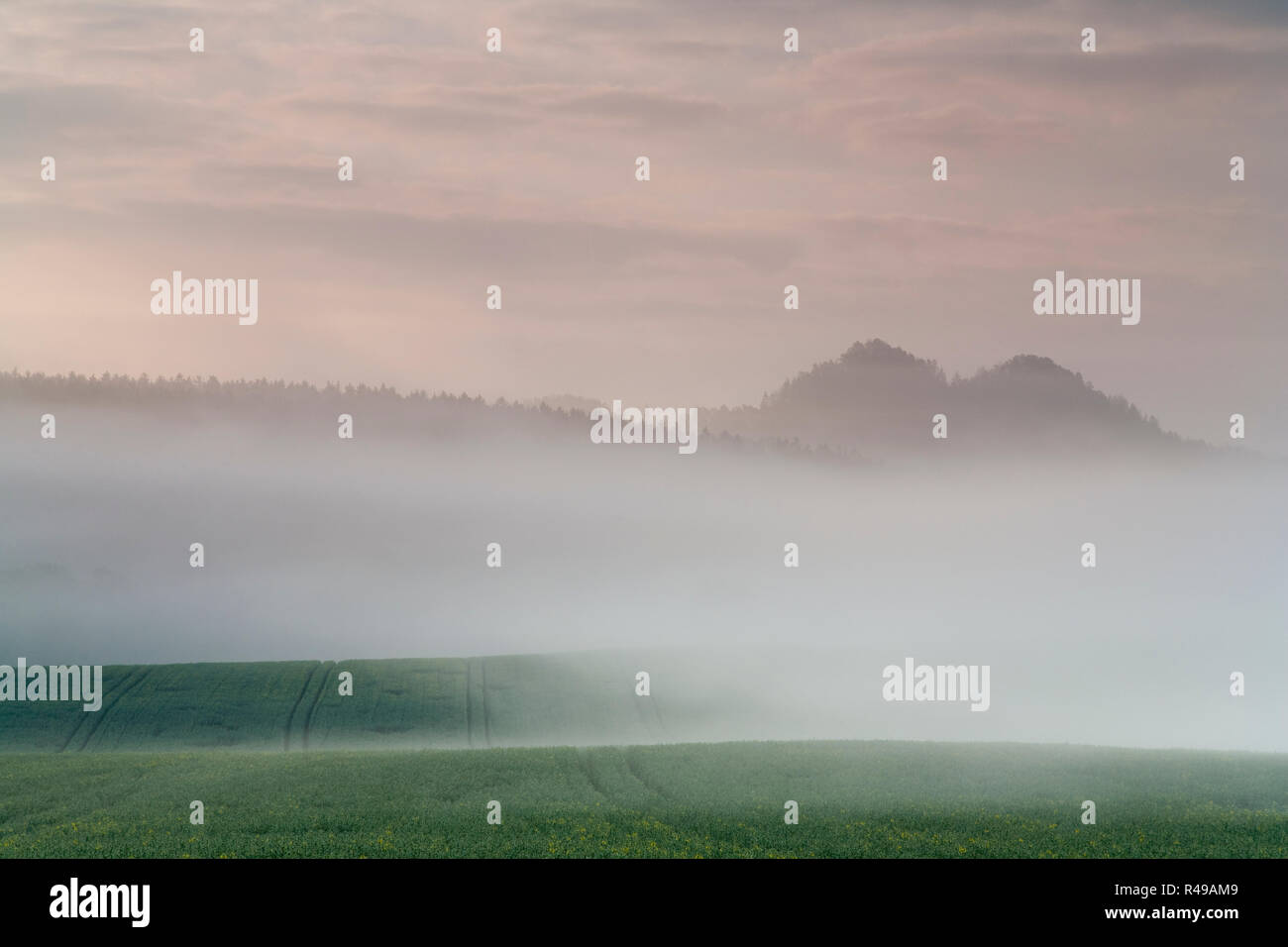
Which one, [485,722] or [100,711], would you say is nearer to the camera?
[100,711]

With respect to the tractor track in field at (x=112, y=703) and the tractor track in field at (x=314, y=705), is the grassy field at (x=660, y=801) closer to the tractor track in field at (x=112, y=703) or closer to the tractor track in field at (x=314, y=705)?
the tractor track in field at (x=314, y=705)

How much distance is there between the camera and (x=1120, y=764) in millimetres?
62875

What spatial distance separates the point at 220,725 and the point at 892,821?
7305cm

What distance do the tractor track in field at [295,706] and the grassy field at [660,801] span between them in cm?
3021

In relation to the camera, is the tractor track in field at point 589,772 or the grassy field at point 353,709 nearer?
the tractor track in field at point 589,772

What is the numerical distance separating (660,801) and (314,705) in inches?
2563

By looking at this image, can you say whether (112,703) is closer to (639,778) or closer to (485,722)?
(485,722)

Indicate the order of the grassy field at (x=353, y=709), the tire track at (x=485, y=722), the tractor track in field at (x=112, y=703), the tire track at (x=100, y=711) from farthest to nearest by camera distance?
1. the tire track at (x=485, y=722)
2. the grassy field at (x=353, y=709)
3. the tractor track in field at (x=112, y=703)
4. the tire track at (x=100, y=711)

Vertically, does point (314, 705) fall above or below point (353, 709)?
above

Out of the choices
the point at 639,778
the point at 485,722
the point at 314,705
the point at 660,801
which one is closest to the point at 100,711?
the point at 314,705

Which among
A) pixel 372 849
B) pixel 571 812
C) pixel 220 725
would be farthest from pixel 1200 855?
pixel 220 725

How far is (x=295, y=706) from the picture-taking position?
110 metres

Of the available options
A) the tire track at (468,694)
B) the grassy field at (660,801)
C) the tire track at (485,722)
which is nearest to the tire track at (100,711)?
the grassy field at (660,801)

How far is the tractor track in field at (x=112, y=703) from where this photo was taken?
3873 inches
